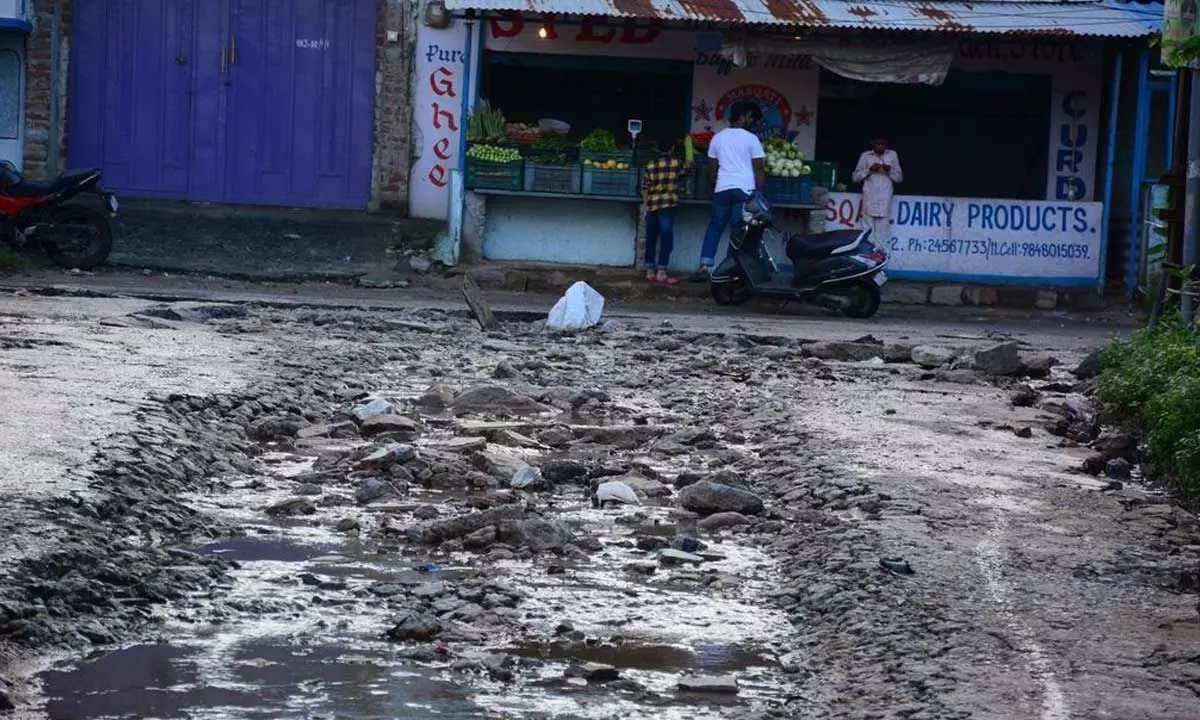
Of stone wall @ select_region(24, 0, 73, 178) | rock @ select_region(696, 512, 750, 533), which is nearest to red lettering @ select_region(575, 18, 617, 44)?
stone wall @ select_region(24, 0, 73, 178)

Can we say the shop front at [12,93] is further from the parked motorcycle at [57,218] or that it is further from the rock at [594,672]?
the rock at [594,672]

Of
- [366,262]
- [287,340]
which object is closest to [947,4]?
[366,262]

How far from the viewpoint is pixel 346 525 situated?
21.0 feet

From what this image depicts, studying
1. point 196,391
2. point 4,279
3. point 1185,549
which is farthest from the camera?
point 4,279

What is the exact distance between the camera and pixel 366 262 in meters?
16.8

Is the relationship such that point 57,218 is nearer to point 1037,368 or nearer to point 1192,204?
point 1037,368

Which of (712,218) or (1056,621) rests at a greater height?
(712,218)

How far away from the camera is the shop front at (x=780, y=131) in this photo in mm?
16500

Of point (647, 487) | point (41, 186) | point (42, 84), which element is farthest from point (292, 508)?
point (42, 84)

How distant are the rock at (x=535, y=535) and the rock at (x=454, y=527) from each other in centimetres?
Answer: 12

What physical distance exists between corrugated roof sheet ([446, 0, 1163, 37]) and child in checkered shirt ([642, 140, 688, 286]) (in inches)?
55.7

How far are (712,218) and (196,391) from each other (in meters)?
8.38

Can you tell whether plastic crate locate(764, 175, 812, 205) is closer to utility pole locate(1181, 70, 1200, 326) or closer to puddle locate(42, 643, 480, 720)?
utility pole locate(1181, 70, 1200, 326)

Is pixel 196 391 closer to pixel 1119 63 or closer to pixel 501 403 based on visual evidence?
pixel 501 403
